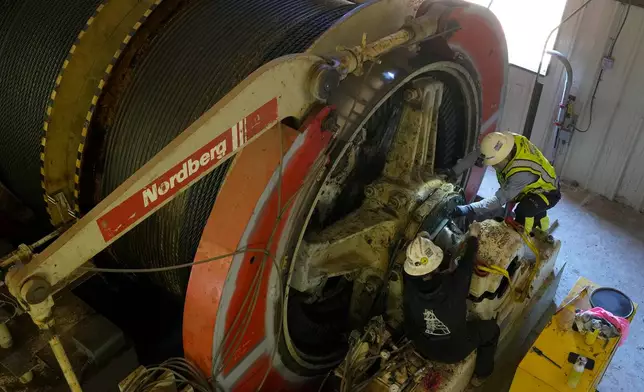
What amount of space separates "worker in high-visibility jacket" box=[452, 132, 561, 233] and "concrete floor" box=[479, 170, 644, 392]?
3.10ft

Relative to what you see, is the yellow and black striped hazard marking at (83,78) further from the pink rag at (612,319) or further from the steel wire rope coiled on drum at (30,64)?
the pink rag at (612,319)

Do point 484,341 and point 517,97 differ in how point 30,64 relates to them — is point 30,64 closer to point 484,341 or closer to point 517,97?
point 484,341

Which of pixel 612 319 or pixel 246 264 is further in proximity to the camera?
pixel 612 319

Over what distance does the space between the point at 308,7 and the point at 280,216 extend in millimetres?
1283

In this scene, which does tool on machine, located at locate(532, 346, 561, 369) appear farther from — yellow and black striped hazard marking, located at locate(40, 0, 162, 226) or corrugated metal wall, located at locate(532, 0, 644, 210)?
corrugated metal wall, located at locate(532, 0, 644, 210)

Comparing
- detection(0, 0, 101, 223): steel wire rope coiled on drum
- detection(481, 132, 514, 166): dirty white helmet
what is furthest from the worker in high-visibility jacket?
detection(0, 0, 101, 223): steel wire rope coiled on drum

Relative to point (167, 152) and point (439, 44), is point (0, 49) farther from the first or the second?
point (439, 44)

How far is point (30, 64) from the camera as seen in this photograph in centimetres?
342

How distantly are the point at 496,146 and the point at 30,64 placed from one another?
Result: 9.65 feet

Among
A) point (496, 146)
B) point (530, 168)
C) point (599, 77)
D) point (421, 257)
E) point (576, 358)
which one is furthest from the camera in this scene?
point (599, 77)

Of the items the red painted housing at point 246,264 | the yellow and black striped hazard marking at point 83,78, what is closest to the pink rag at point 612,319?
the red painted housing at point 246,264

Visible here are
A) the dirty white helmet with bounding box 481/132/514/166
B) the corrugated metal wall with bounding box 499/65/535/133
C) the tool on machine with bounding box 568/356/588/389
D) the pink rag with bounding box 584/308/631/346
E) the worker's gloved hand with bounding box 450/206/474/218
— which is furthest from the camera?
the corrugated metal wall with bounding box 499/65/535/133

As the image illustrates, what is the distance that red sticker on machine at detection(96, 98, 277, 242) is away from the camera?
230 cm

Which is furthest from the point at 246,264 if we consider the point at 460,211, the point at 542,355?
the point at 542,355
